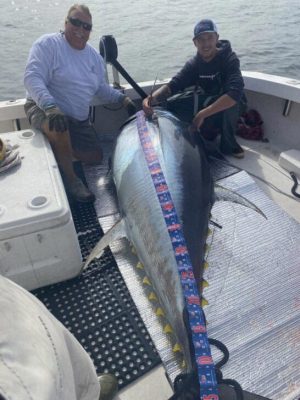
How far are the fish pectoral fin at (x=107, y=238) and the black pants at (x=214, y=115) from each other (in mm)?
1715

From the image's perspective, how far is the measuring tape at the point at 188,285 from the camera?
1.50 meters

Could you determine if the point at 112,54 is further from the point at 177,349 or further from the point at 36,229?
the point at 177,349

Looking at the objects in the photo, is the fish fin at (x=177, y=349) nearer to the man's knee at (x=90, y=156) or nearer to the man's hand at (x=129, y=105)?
the man's knee at (x=90, y=156)

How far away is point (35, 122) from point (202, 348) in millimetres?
2172

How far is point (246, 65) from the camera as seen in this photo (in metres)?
9.82

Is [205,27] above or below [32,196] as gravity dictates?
above

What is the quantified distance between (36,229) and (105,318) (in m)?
0.65

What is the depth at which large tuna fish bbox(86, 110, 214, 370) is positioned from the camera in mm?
1889

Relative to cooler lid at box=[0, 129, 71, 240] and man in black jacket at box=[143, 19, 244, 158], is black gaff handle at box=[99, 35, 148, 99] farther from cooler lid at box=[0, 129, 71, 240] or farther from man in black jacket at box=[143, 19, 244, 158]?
cooler lid at box=[0, 129, 71, 240]

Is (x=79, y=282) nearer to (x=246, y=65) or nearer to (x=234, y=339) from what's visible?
(x=234, y=339)

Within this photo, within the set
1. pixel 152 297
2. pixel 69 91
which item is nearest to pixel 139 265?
pixel 152 297

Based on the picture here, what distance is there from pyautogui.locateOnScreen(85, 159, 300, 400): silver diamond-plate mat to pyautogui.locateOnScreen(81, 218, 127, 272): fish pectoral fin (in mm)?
207

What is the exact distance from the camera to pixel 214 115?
11.6 ft

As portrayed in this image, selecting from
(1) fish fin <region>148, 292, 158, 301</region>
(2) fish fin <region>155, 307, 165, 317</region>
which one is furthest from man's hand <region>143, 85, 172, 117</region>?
(2) fish fin <region>155, 307, 165, 317</region>
